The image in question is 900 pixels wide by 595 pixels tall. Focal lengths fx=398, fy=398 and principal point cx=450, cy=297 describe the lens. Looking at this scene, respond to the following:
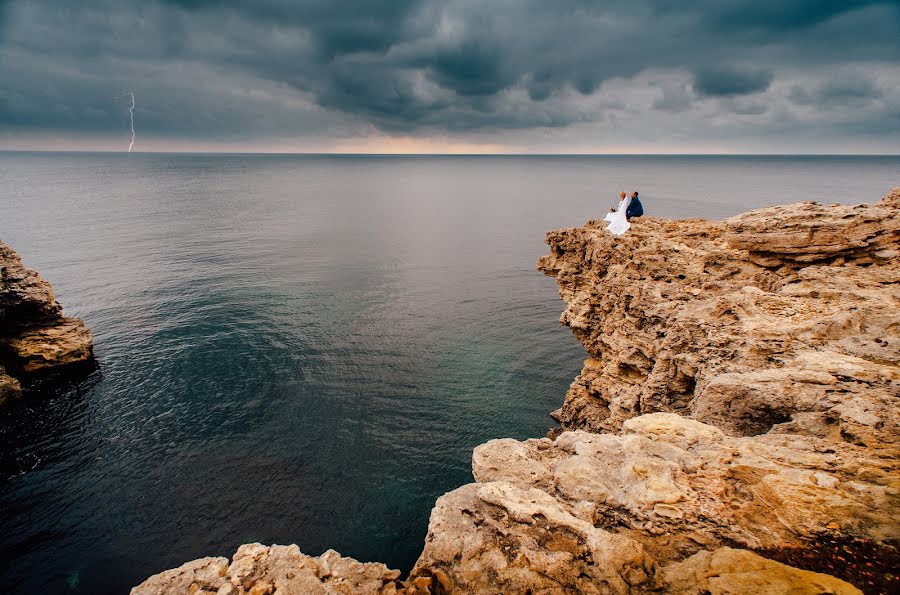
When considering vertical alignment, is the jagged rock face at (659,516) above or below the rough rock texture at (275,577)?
above

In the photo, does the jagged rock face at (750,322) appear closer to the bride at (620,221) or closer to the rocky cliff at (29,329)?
the bride at (620,221)

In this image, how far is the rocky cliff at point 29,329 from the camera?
2939 centimetres

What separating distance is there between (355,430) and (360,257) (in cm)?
4159

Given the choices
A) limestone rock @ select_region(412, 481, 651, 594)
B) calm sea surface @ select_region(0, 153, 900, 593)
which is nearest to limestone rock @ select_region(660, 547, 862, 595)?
limestone rock @ select_region(412, 481, 651, 594)

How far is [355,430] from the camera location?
26.2 meters

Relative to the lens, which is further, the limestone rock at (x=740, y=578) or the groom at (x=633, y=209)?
the groom at (x=633, y=209)

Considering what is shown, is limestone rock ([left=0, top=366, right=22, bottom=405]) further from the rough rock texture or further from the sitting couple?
the sitting couple

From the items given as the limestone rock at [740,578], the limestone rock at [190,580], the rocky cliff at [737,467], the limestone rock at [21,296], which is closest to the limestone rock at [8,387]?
the limestone rock at [21,296]

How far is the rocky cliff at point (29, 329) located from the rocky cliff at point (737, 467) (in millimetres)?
33370

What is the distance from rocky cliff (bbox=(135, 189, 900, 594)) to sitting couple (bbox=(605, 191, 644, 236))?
272 inches

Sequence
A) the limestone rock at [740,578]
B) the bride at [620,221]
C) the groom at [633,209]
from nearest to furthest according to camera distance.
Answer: the limestone rock at [740,578] → the bride at [620,221] → the groom at [633,209]

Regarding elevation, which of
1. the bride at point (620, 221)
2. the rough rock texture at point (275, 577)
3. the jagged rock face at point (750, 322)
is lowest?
the rough rock texture at point (275, 577)

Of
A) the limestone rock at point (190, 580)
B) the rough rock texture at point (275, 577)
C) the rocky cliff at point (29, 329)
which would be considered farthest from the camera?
the rocky cliff at point (29, 329)

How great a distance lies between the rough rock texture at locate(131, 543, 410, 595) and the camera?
768cm
